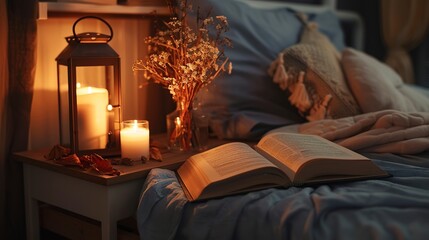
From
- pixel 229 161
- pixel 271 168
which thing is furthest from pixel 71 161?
pixel 271 168

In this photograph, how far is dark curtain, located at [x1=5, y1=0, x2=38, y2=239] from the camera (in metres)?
1.73

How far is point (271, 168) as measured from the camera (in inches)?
56.5

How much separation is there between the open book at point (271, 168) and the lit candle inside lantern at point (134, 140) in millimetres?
131

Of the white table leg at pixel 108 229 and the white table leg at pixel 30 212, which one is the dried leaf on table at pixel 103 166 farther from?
the white table leg at pixel 30 212

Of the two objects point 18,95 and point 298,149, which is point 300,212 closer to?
point 298,149

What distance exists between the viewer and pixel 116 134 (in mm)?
1751

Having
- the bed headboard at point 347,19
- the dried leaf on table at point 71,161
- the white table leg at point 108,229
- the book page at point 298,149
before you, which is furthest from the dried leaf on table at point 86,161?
the bed headboard at point 347,19

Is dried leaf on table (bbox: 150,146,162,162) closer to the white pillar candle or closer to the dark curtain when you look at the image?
the white pillar candle

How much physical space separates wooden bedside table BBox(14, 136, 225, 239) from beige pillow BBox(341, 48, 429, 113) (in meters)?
0.64

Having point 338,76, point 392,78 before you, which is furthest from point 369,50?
point 338,76

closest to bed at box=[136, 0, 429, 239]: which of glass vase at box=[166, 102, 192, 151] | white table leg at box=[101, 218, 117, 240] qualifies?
white table leg at box=[101, 218, 117, 240]

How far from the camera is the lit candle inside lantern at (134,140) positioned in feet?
5.45

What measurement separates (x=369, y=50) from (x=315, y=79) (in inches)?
58.3

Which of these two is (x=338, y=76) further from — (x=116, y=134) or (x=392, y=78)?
(x=116, y=134)
